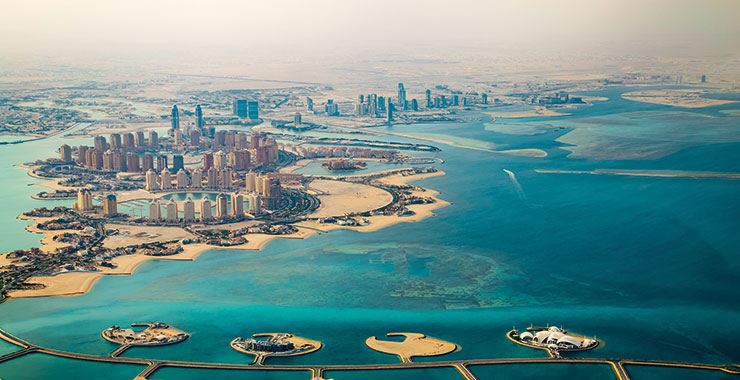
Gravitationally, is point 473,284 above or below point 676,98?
below

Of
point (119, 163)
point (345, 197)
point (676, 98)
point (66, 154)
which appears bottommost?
point (345, 197)

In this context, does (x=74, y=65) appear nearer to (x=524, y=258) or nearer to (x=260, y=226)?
(x=260, y=226)

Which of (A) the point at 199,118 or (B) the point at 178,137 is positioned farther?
(A) the point at 199,118

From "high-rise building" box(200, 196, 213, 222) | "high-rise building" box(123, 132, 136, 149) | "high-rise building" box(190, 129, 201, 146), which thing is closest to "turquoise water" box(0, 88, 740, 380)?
"high-rise building" box(200, 196, 213, 222)

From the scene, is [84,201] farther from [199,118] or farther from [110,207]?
[199,118]

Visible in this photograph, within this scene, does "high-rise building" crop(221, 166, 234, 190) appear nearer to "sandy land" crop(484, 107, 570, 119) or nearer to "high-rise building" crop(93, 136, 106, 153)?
"high-rise building" crop(93, 136, 106, 153)

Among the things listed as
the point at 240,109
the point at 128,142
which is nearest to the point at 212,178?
the point at 128,142

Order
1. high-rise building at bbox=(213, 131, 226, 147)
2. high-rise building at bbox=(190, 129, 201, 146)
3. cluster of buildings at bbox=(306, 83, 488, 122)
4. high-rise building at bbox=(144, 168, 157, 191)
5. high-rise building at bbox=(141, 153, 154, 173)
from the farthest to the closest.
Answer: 1. cluster of buildings at bbox=(306, 83, 488, 122)
2. high-rise building at bbox=(190, 129, 201, 146)
3. high-rise building at bbox=(213, 131, 226, 147)
4. high-rise building at bbox=(141, 153, 154, 173)
5. high-rise building at bbox=(144, 168, 157, 191)

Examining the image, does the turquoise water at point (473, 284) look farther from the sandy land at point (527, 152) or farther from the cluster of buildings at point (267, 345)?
the sandy land at point (527, 152)
